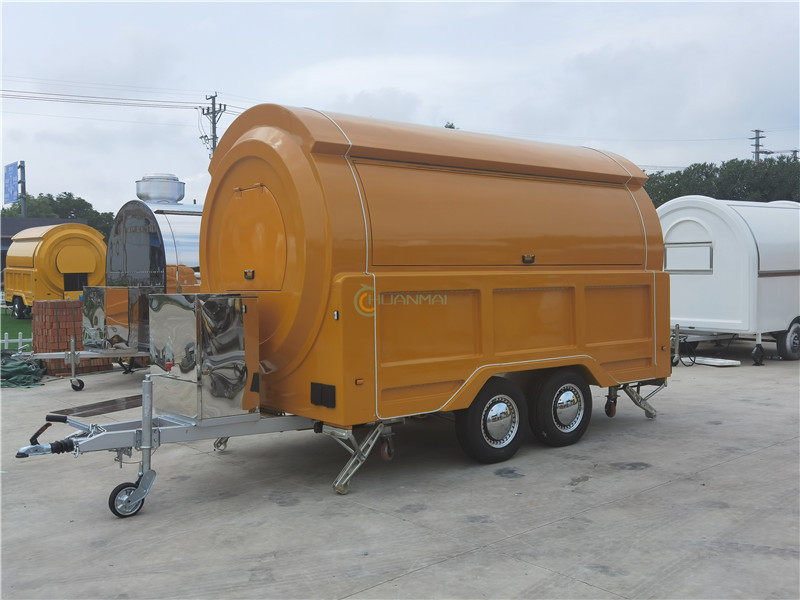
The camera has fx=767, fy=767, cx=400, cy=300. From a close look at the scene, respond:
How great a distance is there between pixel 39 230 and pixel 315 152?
20991 millimetres

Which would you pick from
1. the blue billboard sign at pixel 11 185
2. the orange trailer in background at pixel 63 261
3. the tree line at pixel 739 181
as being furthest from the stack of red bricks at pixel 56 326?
the tree line at pixel 739 181

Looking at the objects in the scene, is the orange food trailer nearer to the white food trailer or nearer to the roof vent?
the white food trailer

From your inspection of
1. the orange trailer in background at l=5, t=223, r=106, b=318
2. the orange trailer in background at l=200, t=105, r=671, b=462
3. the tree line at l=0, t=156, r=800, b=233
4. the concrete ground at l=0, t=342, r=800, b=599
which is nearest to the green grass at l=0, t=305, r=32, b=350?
the orange trailer in background at l=5, t=223, r=106, b=318

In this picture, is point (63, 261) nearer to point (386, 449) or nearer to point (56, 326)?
point (56, 326)

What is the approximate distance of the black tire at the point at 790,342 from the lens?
14.6m

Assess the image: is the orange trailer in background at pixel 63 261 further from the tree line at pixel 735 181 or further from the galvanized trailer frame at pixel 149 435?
the tree line at pixel 735 181

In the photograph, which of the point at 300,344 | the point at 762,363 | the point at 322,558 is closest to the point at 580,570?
the point at 322,558

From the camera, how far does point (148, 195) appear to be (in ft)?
58.4

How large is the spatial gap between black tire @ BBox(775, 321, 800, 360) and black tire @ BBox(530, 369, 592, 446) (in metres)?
8.25

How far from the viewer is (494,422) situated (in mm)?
7332

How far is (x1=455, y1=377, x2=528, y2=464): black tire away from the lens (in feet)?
23.5

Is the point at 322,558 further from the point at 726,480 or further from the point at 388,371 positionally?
the point at 726,480

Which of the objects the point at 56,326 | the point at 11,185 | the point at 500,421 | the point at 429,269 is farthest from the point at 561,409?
the point at 11,185

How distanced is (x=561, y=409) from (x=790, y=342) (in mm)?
8868
